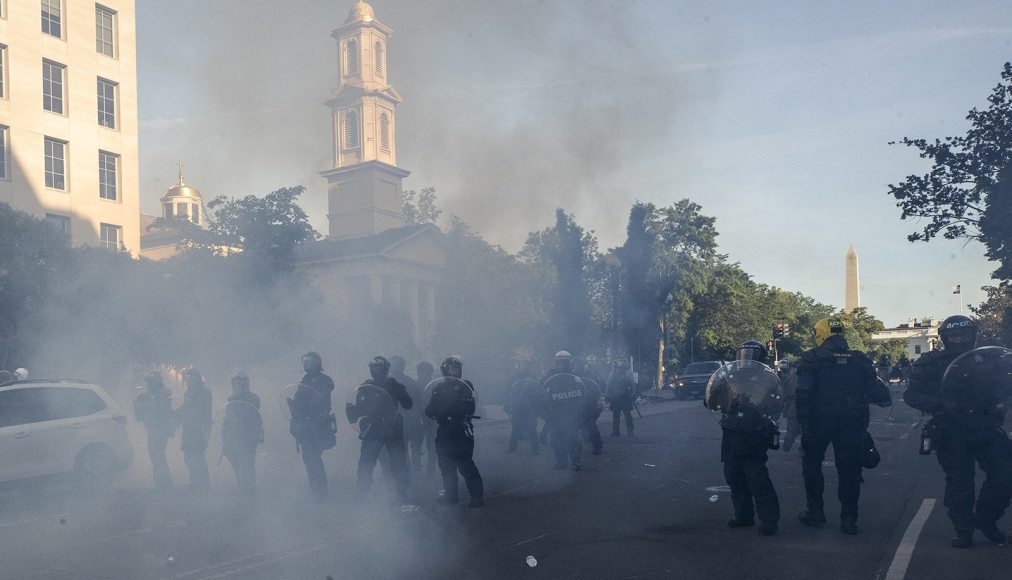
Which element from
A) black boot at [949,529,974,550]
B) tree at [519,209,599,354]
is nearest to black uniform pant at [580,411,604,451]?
black boot at [949,529,974,550]

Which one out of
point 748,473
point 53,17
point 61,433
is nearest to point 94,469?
point 61,433

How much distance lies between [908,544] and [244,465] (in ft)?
24.8

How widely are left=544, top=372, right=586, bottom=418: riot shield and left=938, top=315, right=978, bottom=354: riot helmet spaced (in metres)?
6.52

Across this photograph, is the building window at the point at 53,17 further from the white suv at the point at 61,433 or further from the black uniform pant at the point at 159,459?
the black uniform pant at the point at 159,459

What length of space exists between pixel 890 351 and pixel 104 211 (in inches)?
4548

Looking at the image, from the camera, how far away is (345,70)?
53.1 m

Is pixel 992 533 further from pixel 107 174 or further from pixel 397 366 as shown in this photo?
pixel 107 174

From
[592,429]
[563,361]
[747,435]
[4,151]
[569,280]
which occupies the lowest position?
[592,429]

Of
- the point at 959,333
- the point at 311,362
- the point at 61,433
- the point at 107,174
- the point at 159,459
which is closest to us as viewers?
the point at 959,333

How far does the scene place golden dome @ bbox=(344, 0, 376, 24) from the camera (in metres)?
49.8

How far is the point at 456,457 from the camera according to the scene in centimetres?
1010

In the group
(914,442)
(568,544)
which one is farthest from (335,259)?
(568,544)

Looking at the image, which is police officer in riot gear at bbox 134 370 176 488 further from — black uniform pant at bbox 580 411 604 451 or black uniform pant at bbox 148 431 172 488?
black uniform pant at bbox 580 411 604 451

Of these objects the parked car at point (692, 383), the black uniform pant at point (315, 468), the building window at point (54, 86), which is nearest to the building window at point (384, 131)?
the building window at point (54, 86)
